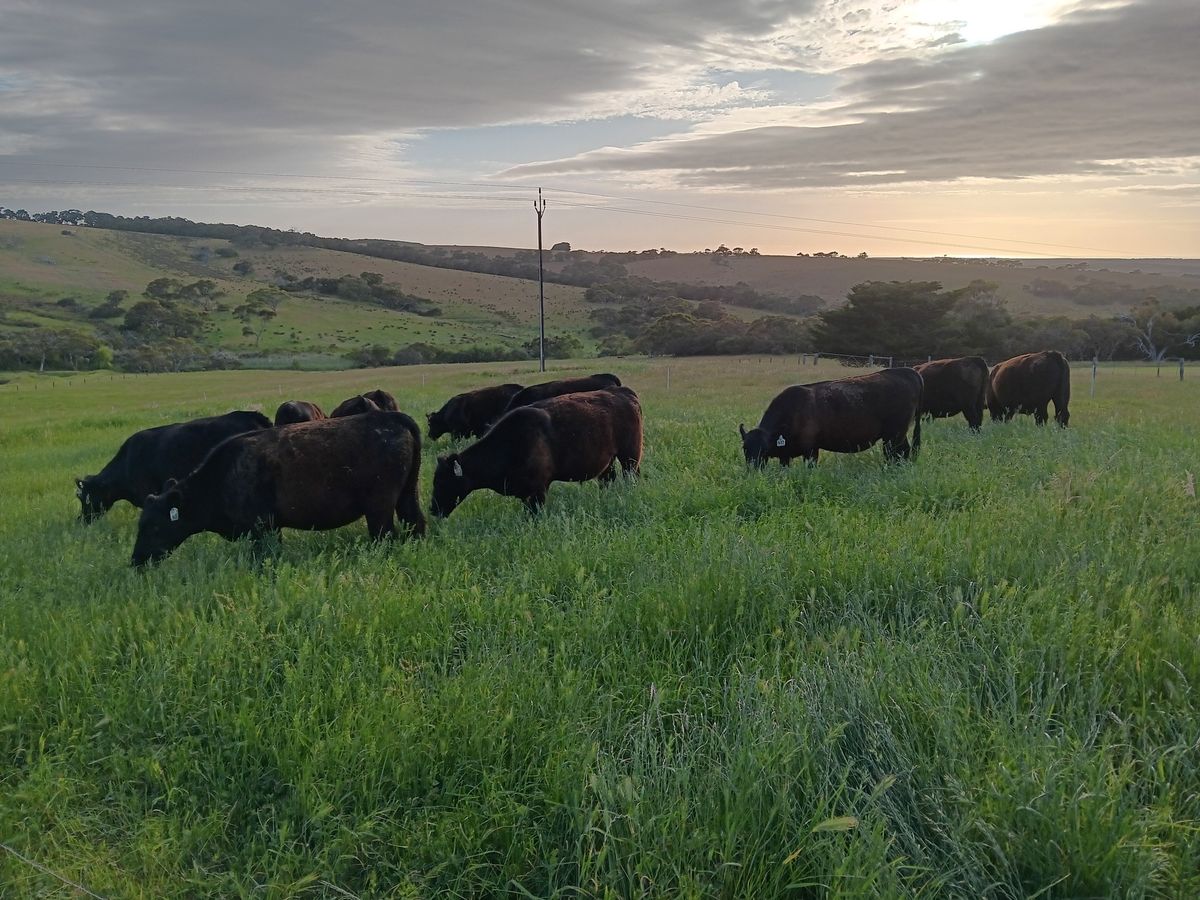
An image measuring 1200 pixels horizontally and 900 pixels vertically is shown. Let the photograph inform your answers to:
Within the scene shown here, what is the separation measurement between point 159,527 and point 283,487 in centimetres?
121

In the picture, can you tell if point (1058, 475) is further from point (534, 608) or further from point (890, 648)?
point (534, 608)

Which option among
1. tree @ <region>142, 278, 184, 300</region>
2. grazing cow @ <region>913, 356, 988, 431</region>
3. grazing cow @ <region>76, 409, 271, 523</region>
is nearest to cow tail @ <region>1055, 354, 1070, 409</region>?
grazing cow @ <region>913, 356, 988, 431</region>

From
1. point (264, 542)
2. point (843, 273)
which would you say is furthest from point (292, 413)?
point (843, 273)

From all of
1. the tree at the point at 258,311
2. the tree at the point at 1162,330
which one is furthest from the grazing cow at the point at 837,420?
the tree at the point at 258,311

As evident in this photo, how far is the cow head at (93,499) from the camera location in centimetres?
1033

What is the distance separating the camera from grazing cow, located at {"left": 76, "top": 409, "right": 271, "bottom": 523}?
10.5 metres

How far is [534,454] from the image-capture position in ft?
31.3

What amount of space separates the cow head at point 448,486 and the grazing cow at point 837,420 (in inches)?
163

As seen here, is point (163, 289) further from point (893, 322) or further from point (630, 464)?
point (630, 464)

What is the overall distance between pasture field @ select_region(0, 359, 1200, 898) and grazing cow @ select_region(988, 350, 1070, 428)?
33.3 feet

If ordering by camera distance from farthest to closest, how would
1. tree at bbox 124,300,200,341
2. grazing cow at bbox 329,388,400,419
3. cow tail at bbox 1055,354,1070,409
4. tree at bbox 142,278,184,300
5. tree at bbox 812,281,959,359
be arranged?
tree at bbox 142,278,184,300, tree at bbox 124,300,200,341, tree at bbox 812,281,959,359, cow tail at bbox 1055,354,1070,409, grazing cow at bbox 329,388,400,419

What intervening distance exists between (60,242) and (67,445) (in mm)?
110204

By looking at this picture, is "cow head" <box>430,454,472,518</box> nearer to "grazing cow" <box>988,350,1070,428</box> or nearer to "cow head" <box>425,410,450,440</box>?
"cow head" <box>425,410,450,440</box>

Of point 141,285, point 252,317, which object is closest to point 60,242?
point 141,285
